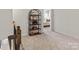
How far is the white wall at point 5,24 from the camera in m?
2.51

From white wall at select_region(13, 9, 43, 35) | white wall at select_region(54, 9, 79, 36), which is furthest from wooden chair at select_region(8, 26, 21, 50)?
white wall at select_region(54, 9, 79, 36)

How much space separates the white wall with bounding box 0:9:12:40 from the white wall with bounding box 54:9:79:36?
35 centimetres

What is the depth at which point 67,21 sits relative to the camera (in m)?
2.52

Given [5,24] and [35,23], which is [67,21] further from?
[5,24]

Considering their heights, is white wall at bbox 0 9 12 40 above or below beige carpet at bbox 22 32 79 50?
above

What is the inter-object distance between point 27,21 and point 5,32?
0.62 ft

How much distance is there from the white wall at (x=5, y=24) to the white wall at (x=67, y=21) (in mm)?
354

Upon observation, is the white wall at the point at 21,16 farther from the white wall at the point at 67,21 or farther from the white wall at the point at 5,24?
the white wall at the point at 67,21

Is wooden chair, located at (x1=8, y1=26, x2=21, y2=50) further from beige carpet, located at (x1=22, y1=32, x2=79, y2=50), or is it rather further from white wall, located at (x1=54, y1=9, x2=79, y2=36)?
white wall, located at (x1=54, y1=9, x2=79, y2=36)

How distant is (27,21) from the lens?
2531 mm

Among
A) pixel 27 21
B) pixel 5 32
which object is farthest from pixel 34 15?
pixel 5 32

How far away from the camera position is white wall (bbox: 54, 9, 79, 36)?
2.51 m

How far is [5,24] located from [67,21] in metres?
0.48
